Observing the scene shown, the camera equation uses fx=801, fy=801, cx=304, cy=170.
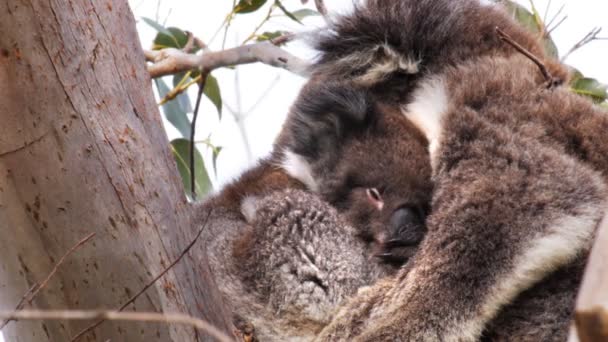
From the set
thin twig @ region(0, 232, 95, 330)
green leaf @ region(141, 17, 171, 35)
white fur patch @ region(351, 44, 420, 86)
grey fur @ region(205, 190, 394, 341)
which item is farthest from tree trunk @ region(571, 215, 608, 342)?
green leaf @ region(141, 17, 171, 35)

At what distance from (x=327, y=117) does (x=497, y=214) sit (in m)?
0.78

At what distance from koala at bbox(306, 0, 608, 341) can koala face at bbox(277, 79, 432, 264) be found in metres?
0.10

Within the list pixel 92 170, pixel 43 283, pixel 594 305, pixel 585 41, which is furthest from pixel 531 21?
pixel 594 305

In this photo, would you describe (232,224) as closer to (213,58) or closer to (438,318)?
(213,58)

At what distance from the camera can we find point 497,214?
2.20m

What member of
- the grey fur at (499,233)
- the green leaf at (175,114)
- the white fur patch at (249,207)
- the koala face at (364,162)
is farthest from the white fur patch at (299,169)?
the green leaf at (175,114)

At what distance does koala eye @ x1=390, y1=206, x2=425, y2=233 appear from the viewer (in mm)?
2432

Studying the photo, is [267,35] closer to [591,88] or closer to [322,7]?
[322,7]

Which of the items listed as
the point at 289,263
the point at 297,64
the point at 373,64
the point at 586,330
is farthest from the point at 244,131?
the point at 586,330

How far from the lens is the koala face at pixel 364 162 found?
8.03 feet

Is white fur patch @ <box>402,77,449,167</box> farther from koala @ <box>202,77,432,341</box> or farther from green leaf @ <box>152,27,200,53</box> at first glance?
green leaf @ <box>152,27,200,53</box>

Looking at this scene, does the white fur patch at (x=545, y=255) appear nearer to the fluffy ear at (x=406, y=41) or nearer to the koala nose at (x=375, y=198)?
the koala nose at (x=375, y=198)

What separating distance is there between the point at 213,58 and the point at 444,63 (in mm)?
807

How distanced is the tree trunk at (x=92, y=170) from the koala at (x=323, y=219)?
57cm
